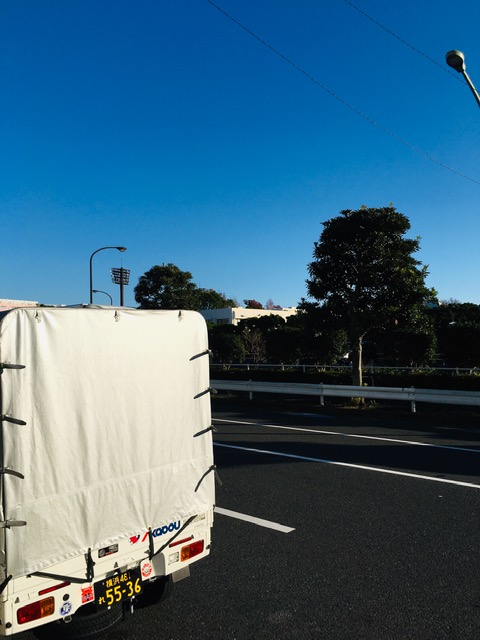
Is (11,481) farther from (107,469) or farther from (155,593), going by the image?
(155,593)

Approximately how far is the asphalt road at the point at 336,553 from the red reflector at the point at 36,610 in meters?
0.82

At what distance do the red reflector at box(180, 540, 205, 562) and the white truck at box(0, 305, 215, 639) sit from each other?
0.04 ft

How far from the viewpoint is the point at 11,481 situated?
301 cm

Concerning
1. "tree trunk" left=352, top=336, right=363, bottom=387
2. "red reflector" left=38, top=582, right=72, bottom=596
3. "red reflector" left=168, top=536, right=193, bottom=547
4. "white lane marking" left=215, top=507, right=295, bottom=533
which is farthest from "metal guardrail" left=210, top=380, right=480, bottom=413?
"red reflector" left=38, top=582, right=72, bottom=596

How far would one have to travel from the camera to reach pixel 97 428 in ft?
11.4

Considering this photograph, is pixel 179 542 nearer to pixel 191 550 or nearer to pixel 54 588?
pixel 191 550

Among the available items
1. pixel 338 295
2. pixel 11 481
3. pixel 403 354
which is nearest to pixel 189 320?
pixel 11 481

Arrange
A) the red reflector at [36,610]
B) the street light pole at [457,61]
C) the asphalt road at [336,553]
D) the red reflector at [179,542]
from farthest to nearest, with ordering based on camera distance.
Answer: the street light pole at [457,61] < the red reflector at [179,542] < the asphalt road at [336,553] < the red reflector at [36,610]

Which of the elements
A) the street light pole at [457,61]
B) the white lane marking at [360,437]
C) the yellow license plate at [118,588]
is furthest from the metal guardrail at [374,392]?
the yellow license plate at [118,588]

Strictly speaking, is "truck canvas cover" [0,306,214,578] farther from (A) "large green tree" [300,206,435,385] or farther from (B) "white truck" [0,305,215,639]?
(A) "large green tree" [300,206,435,385]

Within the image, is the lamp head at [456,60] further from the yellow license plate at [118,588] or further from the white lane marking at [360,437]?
the yellow license plate at [118,588]

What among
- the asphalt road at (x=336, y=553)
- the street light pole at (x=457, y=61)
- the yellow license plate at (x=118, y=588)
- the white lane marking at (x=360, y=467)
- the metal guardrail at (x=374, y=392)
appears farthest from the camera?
the metal guardrail at (x=374, y=392)

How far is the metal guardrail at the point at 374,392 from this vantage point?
1389cm

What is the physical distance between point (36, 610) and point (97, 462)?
37.0 inches
